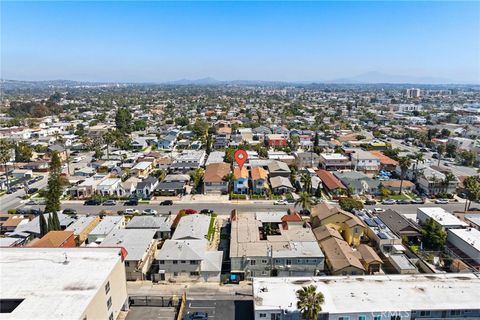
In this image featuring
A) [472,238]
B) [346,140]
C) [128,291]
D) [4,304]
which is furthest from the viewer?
[346,140]

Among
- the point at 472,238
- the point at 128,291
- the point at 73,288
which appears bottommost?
the point at 128,291

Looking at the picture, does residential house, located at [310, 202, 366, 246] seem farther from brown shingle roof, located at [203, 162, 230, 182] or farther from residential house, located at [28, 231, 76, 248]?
residential house, located at [28, 231, 76, 248]

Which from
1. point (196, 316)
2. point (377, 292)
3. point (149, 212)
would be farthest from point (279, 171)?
point (196, 316)

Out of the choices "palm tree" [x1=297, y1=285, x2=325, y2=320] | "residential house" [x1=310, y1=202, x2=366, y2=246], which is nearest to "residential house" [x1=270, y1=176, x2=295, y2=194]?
"residential house" [x1=310, y1=202, x2=366, y2=246]

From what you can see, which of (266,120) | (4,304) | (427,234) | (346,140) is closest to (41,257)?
(4,304)

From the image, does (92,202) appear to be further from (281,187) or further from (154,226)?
(281,187)

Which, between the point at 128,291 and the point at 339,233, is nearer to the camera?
the point at 128,291

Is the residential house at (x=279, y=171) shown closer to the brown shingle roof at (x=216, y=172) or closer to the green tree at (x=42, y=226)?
the brown shingle roof at (x=216, y=172)

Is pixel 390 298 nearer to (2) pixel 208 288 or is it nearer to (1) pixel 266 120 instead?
(2) pixel 208 288
